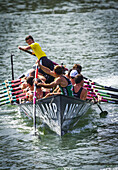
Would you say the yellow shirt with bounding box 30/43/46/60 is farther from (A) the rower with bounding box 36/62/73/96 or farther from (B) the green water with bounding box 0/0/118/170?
(A) the rower with bounding box 36/62/73/96

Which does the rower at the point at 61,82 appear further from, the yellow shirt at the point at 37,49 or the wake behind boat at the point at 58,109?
the yellow shirt at the point at 37,49

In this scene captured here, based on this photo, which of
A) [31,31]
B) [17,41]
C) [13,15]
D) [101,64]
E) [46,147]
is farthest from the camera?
[13,15]

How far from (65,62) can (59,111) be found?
41.6 ft

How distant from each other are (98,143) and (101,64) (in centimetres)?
1162

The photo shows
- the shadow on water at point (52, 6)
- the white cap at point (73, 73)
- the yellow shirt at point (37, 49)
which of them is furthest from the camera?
the shadow on water at point (52, 6)

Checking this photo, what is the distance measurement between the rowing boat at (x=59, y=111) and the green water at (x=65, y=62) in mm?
453

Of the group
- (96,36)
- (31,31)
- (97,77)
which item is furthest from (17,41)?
(97,77)

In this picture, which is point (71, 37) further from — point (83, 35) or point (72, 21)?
point (72, 21)

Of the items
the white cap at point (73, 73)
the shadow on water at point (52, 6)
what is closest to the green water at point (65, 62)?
the shadow on water at point (52, 6)

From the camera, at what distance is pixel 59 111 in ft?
36.1

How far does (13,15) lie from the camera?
40375 millimetres

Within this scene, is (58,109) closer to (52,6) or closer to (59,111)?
(59,111)

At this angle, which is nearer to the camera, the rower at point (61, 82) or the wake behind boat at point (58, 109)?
the wake behind boat at point (58, 109)

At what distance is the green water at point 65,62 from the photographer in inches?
417
